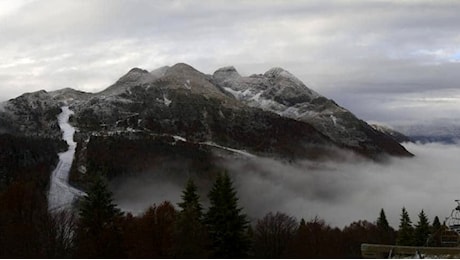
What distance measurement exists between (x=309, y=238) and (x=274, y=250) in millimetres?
12259

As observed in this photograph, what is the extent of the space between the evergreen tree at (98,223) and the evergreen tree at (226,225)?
7381 mm

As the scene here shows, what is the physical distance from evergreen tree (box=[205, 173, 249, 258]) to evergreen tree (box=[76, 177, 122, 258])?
7.38 meters

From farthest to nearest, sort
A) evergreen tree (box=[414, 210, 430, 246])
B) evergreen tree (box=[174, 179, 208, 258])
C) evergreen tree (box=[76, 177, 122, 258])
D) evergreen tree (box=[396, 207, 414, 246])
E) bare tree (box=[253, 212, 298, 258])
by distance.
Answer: evergreen tree (box=[414, 210, 430, 246]) → evergreen tree (box=[396, 207, 414, 246]) → bare tree (box=[253, 212, 298, 258]) → evergreen tree (box=[76, 177, 122, 258]) → evergreen tree (box=[174, 179, 208, 258])

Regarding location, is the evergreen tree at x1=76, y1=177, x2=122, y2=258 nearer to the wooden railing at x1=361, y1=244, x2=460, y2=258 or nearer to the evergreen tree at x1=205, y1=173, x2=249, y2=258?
the evergreen tree at x1=205, y1=173, x2=249, y2=258

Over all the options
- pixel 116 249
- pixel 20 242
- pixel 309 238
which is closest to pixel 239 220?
pixel 116 249

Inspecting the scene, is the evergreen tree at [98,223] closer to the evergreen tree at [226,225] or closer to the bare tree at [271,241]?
the evergreen tree at [226,225]

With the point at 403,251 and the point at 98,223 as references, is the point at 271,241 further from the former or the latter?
the point at 403,251

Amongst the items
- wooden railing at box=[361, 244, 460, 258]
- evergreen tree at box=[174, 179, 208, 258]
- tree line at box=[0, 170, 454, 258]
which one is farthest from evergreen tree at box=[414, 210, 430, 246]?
wooden railing at box=[361, 244, 460, 258]

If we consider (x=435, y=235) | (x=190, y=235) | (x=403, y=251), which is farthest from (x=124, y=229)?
(x=403, y=251)

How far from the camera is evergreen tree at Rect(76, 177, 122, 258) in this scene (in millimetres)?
39594

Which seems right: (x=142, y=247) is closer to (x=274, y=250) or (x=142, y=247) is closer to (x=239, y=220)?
(x=239, y=220)

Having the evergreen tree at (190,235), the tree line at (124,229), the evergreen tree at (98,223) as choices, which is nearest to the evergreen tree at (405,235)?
the tree line at (124,229)

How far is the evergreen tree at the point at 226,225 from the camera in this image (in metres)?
36.8

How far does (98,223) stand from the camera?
3991cm
